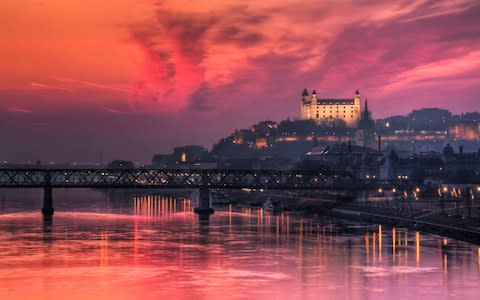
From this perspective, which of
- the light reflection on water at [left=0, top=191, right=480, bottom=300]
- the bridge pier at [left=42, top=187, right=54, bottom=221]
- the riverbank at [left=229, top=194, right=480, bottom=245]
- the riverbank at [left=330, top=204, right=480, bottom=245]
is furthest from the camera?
the bridge pier at [left=42, top=187, right=54, bottom=221]

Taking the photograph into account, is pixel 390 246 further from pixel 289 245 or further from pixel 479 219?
pixel 479 219

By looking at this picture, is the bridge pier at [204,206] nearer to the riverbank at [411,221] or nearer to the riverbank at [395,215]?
the riverbank at [395,215]

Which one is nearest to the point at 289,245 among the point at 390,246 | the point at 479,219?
the point at 390,246

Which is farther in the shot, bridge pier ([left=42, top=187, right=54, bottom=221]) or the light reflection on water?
bridge pier ([left=42, top=187, right=54, bottom=221])

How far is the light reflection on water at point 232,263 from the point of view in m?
58.3

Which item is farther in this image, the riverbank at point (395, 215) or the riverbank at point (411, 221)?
the riverbank at point (395, 215)

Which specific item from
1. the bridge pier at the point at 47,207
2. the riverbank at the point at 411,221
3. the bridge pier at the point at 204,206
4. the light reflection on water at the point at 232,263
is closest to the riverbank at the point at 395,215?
the riverbank at the point at 411,221

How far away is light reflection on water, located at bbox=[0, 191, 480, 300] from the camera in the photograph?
2295 inches

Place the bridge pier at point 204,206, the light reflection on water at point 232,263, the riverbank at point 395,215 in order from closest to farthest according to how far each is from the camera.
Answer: the light reflection on water at point 232,263 → the riverbank at point 395,215 → the bridge pier at point 204,206

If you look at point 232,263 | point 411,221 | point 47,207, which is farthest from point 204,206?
point 232,263

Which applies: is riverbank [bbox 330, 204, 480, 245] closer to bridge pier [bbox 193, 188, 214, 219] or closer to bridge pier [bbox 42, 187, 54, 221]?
bridge pier [bbox 193, 188, 214, 219]

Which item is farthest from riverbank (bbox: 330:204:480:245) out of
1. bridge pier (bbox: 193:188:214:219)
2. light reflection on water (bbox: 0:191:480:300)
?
bridge pier (bbox: 193:188:214:219)

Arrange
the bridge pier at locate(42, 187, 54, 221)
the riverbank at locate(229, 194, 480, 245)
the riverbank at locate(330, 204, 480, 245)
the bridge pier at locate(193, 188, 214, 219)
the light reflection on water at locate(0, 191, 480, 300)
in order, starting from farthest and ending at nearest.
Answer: the bridge pier at locate(193, 188, 214, 219), the bridge pier at locate(42, 187, 54, 221), the riverbank at locate(229, 194, 480, 245), the riverbank at locate(330, 204, 480, 245), the light reflection on water at locate(0, 191, 480, 300)

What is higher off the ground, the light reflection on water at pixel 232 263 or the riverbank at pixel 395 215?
the riverbank at pixel 395 215
